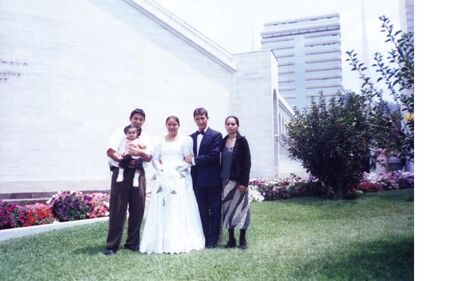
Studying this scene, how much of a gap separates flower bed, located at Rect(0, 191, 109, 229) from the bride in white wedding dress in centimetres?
368

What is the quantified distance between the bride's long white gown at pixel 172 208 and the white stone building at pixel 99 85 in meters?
8.03

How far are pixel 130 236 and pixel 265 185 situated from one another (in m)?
7.23

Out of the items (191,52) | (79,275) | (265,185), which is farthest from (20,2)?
(79,275)

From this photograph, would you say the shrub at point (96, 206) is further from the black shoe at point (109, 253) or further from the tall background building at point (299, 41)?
the tall background building at point (299, 41)

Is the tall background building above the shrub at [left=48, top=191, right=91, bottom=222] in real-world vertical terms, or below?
above

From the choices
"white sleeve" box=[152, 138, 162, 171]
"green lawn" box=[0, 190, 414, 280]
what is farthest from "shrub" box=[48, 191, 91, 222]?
"white sleeve" box=[152, 138, 162, 171]

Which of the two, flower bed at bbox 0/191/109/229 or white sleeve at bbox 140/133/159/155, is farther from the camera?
flower bed at bbox 0/191/109/229

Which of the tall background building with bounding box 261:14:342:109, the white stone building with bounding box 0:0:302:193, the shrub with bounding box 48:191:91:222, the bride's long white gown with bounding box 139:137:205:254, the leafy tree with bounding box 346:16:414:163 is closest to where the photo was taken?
the leafy tree with bounding box 346:16:414:163

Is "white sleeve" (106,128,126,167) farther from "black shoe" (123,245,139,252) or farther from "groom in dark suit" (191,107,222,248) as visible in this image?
"black shoe" (123,245,139,252)

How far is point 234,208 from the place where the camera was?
18.1ft

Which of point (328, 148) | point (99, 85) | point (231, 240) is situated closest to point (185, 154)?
point (231, 240)

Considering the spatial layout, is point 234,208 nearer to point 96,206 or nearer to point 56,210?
point 96,206

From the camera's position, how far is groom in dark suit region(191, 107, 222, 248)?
5648mm

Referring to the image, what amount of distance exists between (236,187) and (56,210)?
5.01 metres
